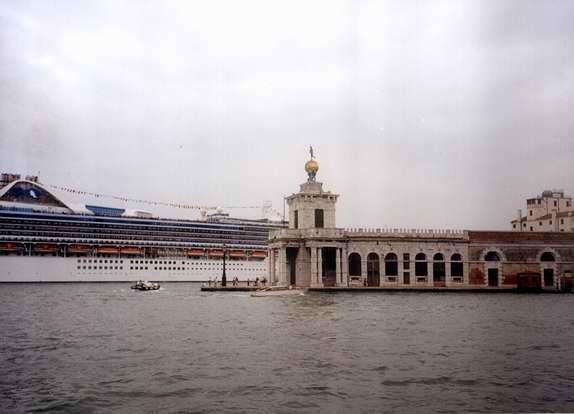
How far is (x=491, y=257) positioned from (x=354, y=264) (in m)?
13.8

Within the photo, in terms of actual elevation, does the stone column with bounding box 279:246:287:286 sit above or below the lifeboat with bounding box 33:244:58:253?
below

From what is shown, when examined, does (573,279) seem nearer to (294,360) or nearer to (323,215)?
(323,215)

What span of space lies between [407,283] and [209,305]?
27.9 metres

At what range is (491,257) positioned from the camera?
67375 mm

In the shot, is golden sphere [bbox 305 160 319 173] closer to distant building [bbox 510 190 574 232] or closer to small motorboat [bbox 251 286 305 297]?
small motorboat [bbox 251 286 305 297]

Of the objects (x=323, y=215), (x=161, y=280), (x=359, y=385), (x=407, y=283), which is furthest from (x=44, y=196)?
(x=359, y=385)

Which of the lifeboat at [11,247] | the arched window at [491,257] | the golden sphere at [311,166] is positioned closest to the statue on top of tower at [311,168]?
the golden sphere at [311,166]

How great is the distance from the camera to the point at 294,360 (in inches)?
818

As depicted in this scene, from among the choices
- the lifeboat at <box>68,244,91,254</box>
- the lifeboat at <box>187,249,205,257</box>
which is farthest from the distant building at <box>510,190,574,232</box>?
the lifeboat at <box>68,244,91,254</box>

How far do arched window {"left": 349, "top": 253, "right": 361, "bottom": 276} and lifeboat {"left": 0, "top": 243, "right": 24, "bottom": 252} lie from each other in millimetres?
42817

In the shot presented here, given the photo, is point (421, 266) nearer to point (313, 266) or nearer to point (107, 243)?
point (313, 266)

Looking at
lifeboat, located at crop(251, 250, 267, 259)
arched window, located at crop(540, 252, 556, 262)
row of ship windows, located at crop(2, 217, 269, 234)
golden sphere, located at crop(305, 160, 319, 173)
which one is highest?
golden sphere, located at crop(305, 160, 319, 173)

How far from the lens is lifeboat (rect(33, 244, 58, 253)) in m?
84.4

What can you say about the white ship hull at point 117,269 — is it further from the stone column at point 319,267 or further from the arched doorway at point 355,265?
the arched doorway at point 355,265
